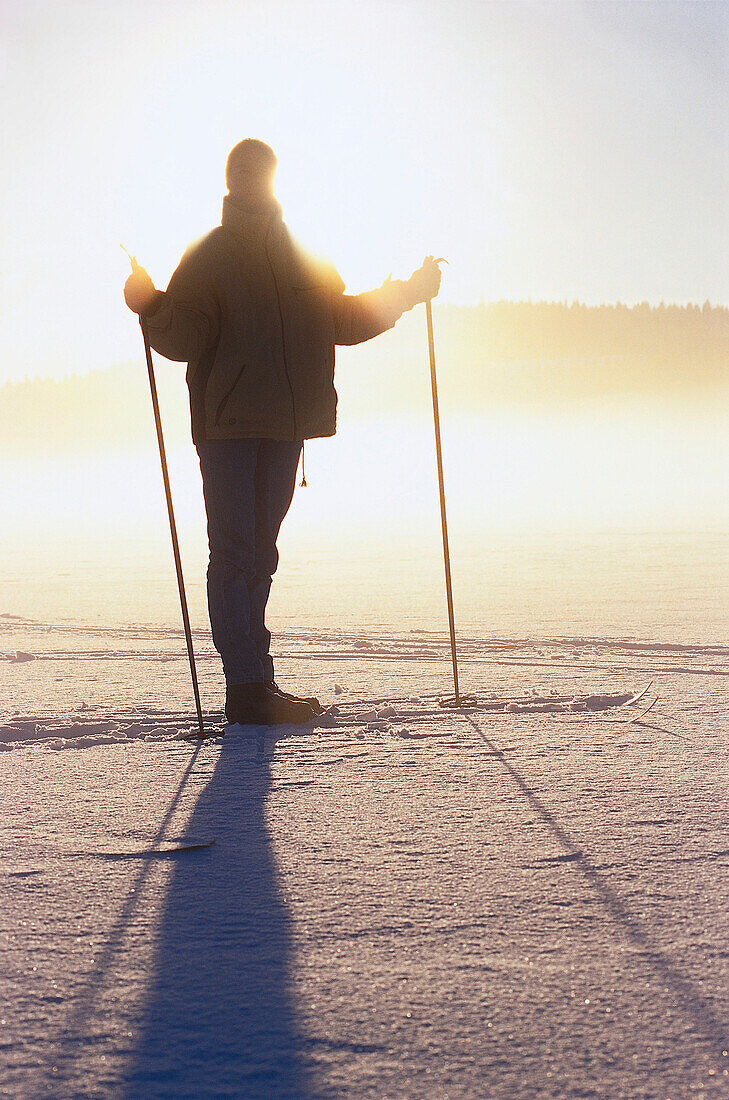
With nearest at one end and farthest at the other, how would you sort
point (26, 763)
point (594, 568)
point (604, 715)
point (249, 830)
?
point (249, 830) → point (26, 763) → point (604, 715) → point (594, 568)

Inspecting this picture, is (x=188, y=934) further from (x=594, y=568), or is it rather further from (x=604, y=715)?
(x=594, y=568)

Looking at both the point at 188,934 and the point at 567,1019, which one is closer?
the point at 567,1019

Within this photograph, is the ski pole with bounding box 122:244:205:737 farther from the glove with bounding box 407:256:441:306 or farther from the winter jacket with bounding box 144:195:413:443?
the glove with bounding box 407:256:441:306

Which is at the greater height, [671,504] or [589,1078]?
[589,1078]

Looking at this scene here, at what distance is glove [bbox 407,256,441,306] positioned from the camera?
137 inches

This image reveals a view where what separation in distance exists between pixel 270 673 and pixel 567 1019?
85.8 inches

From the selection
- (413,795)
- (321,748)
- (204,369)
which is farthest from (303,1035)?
(204,369)

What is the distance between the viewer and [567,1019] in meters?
1.16

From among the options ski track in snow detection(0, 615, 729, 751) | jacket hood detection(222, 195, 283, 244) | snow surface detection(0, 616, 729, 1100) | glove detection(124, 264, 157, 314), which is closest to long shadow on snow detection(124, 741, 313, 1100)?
snow surface detection(0, 616, 729, 1100)

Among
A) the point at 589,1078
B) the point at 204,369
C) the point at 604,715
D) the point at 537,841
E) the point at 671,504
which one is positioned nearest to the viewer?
the point at 589,1078

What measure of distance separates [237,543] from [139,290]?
813 mm

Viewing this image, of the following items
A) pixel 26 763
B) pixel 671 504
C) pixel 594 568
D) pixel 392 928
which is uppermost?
pixel 392 928

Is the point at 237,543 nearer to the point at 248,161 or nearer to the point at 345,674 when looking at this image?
the point at 345,674

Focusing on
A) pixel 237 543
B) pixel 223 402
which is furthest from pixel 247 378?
pixel 237 543
